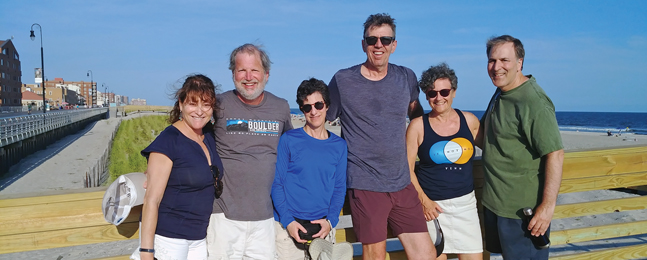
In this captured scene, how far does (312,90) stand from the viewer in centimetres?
303

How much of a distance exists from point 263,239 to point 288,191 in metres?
0.46

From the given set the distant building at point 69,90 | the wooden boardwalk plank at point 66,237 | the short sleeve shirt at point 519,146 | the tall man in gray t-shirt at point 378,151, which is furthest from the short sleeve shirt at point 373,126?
the distant building at point 69,90

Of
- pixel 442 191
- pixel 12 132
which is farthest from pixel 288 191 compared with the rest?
pixel 12 132

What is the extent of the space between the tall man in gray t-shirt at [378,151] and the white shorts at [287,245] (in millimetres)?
340

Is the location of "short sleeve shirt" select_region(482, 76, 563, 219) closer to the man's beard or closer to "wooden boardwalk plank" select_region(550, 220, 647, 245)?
"wooden boardwalk plank" select_region(550, 220, 647, 245)

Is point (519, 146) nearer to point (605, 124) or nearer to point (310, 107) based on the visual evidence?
point (310, 107)

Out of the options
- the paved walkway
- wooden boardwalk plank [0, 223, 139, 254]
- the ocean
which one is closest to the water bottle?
wooden boardwalk plank [0, 223, 139, 254]

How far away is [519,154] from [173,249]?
2.58m

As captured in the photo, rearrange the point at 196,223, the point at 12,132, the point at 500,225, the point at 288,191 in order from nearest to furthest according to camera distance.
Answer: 1. the point at 196,223
2. the point at 288,191
3. the point at 500,225
4. the point at 12,132

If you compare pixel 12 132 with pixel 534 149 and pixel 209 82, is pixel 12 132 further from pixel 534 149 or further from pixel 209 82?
pixel 534 149

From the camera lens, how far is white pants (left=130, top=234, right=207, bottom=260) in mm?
2637

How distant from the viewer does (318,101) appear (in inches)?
119

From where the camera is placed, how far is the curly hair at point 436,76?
3.32 m

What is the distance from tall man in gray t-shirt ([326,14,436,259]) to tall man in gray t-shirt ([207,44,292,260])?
56cm
